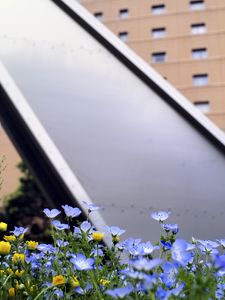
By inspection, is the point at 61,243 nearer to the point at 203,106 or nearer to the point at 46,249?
the point at 46,249

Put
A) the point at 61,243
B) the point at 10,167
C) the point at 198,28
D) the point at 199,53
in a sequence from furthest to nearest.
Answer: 1. the point at 198,28
2. the point at 199,53
3. the point at 10,167
4. the point at 61,243

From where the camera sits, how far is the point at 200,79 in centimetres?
3319

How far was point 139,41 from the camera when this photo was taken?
34781 millimetres

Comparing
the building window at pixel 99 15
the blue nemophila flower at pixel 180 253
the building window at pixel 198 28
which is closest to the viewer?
the blue nemophila flower at pixel 180 253

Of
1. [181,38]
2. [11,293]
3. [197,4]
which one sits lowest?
[181,38]

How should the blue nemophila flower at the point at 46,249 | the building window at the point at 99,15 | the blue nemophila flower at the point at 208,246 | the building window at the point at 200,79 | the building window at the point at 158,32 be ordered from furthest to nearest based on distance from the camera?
the building window at the point at 99,15
the building window at the point at 158,32
the building window at the point at 200,79
the blue nemophila flower at the point at 46,249
the blue nemophila flower at the point at 208,246

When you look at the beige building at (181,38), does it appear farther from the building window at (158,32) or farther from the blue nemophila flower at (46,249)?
the blue nemophila flower at (46,249)

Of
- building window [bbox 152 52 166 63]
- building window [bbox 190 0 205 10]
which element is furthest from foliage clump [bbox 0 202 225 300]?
building window [bbox 190 0 205 10]

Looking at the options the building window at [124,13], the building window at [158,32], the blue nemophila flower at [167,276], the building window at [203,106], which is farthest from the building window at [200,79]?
the blue nemophila flower at [167,276]

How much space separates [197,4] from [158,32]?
422 centimetres

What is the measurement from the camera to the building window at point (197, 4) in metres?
35.5

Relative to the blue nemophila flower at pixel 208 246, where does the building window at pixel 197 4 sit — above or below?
above

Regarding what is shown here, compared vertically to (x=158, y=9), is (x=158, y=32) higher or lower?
lower

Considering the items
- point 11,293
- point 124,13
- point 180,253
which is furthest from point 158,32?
point 180,253
